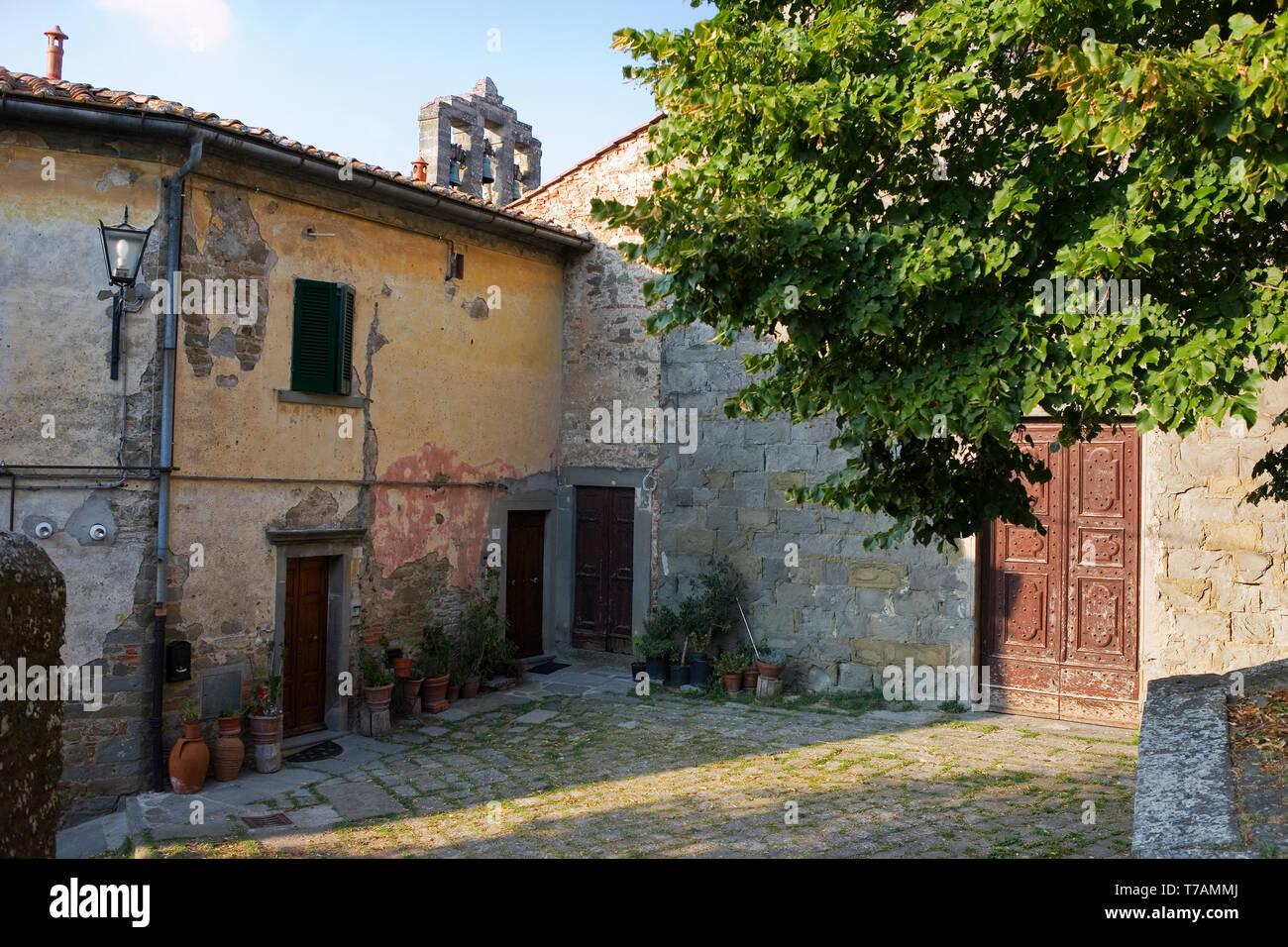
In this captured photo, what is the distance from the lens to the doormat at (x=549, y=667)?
1165 cm

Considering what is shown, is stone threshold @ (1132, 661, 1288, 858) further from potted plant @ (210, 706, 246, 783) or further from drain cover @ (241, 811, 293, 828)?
potted plant @ (210, 706, 246, 783)

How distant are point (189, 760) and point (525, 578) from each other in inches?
199

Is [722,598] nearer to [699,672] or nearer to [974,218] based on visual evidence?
[699,672]

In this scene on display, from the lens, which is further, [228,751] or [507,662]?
[507,662]

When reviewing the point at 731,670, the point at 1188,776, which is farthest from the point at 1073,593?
the point at 1188,776

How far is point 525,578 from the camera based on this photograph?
470 inches

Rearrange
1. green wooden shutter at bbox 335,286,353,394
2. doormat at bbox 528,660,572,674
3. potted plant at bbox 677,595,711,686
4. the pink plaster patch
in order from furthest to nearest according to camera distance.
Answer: doormat at bbox 528,660,572,674, potted plant at bbox 677,595,711,686, the pink plaster patch, green wooden shutter at bbox 335,286,353,394

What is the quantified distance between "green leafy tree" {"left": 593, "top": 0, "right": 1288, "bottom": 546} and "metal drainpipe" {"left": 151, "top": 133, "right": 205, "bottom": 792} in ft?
14.7

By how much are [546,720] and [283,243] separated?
5275 millimetres

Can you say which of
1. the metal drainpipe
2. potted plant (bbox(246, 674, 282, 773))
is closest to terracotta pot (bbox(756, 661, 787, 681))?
potted plant (bbox(246, 674, 282, 773))

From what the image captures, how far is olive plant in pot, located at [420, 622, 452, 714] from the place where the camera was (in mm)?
9852

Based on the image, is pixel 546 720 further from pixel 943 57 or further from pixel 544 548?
pixel 943 57

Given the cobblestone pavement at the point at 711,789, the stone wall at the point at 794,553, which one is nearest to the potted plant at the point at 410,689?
the cobblestone pavement at the point at 711,789
